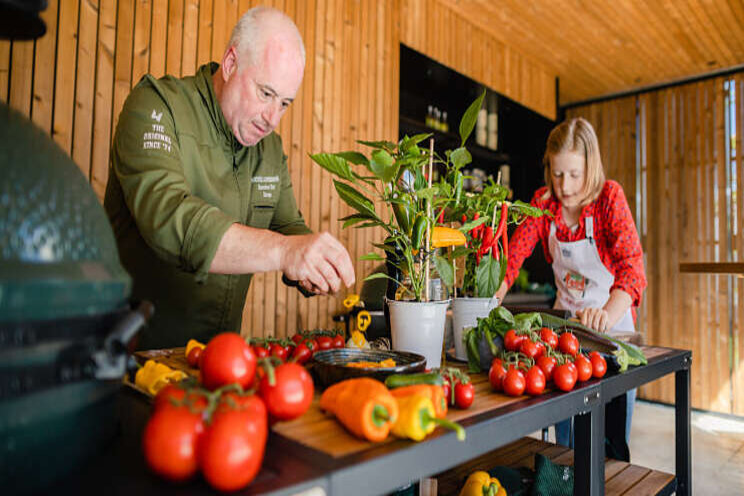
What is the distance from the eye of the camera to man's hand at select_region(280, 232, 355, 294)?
1.04m

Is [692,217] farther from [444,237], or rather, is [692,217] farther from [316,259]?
[316,259]

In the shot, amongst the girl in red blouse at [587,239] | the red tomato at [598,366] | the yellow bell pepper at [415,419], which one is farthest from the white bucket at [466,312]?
the yellow bell pepper at [415,419]

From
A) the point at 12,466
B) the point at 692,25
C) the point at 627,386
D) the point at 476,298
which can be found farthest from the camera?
the point at 692,25

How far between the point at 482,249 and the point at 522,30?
3714mm

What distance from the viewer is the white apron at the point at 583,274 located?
91.6 inches

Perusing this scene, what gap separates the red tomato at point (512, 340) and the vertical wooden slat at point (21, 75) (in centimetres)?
209

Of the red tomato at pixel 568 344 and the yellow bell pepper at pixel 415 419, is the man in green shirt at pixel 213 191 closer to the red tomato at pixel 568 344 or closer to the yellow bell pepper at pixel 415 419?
the yellow bell pepper at pixel 415 419

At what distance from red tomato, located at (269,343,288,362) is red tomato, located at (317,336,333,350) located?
0.33 feet

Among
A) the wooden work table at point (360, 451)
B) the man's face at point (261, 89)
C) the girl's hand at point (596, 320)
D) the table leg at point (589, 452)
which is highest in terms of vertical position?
the man's face at point (261, 89)

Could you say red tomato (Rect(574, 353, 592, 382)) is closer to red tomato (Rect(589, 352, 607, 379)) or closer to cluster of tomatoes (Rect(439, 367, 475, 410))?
red tomato (Rect(589, 352, 607, 379))

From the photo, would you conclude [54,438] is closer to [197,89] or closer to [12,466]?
[12,466]

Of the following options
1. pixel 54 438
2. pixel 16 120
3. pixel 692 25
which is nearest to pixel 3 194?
pixel 16 120

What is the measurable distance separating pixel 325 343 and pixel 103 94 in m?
1.77

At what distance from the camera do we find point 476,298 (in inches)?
54.9
